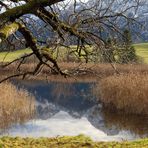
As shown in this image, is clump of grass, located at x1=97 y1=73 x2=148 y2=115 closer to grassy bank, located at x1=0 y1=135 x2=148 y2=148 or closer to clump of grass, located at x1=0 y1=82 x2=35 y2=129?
clump of grass, located at x1=0 y1=82 x2=35 y2=129

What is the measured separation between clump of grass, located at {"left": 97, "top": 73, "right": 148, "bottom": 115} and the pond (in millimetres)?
369

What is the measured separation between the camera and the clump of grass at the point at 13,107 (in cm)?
1398

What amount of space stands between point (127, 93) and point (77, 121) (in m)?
2.20

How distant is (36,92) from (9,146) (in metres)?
17.7

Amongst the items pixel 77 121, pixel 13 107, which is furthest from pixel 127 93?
pixel 13 107

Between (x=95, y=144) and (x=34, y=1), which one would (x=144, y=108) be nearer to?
(x=95, y=144)

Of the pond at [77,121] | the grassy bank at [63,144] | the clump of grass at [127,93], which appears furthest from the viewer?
the clump of grass at [127,93]

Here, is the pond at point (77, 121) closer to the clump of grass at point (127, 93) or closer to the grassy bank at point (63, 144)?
the clump of grass at point (127, 93)

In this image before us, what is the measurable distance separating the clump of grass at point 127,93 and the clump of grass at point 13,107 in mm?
3422

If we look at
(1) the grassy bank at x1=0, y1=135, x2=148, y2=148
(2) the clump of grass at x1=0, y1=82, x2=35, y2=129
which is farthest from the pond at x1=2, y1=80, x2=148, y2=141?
(1) the grassy bank at x1=0, y1=135, x2=148, y2=148

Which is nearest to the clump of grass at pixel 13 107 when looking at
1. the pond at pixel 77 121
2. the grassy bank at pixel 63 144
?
the pond at pixel 77 121

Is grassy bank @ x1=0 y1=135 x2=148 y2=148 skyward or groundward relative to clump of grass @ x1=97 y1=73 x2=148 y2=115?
groundward

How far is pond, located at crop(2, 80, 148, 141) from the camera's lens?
12898 mm

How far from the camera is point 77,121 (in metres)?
15.7
